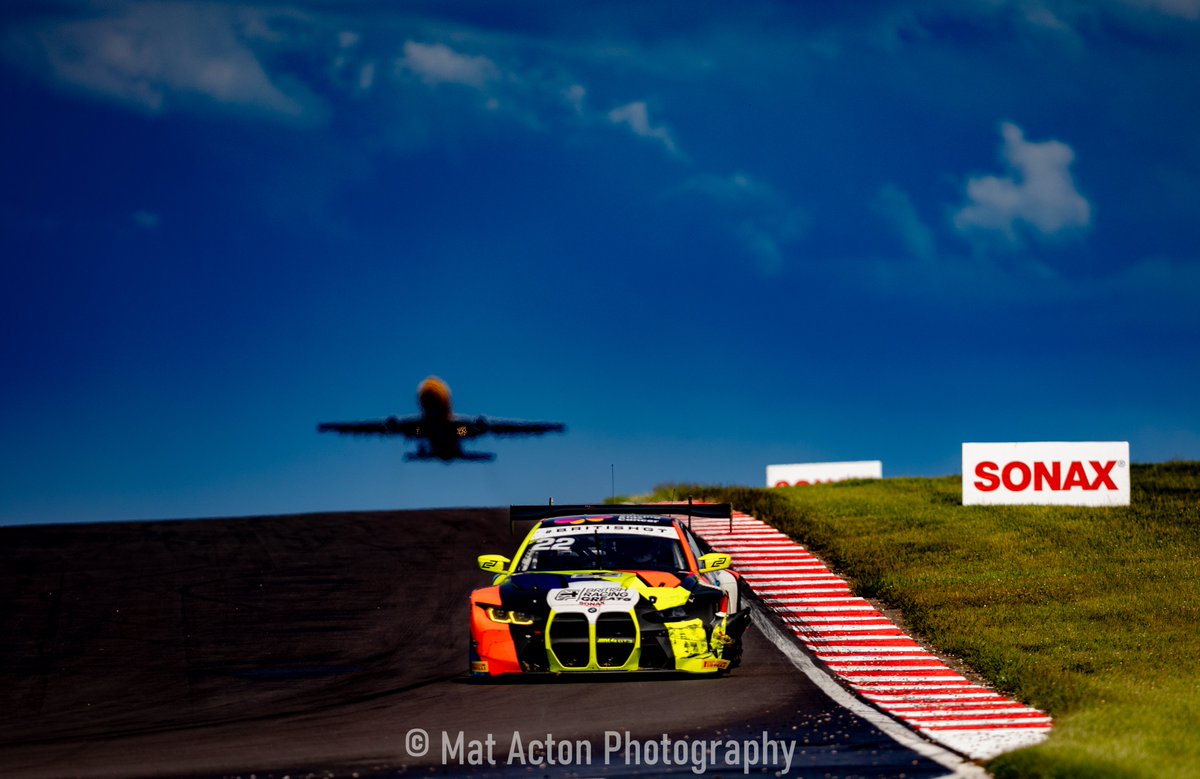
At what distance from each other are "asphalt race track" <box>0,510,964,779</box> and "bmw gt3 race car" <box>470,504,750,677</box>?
0.32 m

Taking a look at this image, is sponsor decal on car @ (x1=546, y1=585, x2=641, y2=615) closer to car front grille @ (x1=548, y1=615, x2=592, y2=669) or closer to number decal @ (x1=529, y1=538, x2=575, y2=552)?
car front grille @ (x1=548, y1=615, x2=592, y2=669)

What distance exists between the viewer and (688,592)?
12.0m

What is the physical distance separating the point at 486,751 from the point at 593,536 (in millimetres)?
3884

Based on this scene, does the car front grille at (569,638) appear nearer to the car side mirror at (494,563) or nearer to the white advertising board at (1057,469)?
the car side mirror at (494,563)

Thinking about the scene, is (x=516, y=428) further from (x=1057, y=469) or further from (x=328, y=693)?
(x=328, y=693)

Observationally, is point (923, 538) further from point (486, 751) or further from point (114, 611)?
point (486, 751)

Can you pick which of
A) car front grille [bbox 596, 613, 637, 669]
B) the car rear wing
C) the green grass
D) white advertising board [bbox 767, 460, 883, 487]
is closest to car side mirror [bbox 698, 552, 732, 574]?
the car rear wing

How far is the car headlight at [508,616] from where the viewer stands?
1177 centimetres

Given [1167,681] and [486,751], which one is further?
[1167,681]

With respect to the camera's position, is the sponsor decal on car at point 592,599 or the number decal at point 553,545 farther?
the number decal at point 553,545

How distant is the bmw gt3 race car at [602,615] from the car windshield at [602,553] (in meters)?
0.01

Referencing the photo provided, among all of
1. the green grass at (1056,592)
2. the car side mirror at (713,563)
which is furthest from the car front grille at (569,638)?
the green grass at (1056,592)

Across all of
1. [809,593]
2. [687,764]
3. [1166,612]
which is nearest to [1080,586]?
[1166,612]

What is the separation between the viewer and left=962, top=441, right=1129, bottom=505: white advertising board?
85.6 feet
